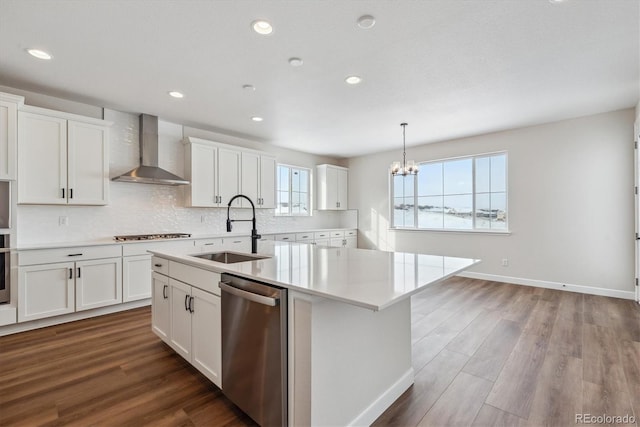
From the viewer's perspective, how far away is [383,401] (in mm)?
1734

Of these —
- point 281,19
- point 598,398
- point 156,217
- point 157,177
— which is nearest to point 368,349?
point 598,398

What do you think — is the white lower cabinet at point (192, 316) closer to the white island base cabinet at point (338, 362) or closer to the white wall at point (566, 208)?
the white island base cabinet at point (338, 362)

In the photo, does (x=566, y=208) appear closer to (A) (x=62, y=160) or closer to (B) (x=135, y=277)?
(B) (x=135, y=277)

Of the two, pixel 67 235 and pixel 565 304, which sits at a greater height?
pixel 67 235

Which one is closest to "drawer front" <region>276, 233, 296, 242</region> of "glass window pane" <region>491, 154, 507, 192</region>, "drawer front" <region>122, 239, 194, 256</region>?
"drawer front" <region>122, 239, 194, 256</region>

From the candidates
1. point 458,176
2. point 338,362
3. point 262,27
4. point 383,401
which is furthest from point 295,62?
point 458,176

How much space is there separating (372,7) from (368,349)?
216 centimetres

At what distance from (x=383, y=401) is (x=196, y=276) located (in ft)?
4.69

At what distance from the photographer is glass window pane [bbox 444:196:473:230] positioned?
5375mm

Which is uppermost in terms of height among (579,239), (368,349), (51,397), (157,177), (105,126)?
(105,126)

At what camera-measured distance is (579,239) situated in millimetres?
4273

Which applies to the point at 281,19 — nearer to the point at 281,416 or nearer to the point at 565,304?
the point at 281,416

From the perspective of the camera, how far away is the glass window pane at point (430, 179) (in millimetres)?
5775

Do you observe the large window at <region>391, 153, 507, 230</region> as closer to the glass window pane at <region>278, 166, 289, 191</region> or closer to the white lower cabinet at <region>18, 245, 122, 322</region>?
the glass window pane at <region>278, 166, 289, 191</region>
